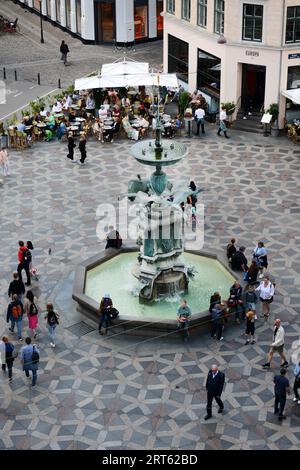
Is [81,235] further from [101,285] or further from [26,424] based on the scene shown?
[26,424]

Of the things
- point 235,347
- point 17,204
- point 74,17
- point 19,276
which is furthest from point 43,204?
point 74,17

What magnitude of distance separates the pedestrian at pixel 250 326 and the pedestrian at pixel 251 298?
0.46 meters

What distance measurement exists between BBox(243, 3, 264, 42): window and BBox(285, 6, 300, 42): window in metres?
1.19

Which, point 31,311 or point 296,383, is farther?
point 31,311

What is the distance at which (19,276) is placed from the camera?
24.8 metres

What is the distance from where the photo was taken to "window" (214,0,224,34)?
3806 centimetres

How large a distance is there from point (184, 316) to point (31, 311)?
4.07 metres

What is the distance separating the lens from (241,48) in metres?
37.7

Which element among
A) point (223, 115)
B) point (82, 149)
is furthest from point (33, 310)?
point (223, 115)

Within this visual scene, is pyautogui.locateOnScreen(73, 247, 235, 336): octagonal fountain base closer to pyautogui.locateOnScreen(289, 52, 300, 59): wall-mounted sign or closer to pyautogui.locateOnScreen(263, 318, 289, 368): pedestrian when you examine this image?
pyautogui.locateOnScreen(263, 318, 289, 368): pedestrian

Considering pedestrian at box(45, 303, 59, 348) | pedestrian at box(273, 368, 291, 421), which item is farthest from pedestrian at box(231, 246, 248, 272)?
pedestrian at box(273, 368, 291, 421)

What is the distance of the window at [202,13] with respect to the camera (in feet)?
129

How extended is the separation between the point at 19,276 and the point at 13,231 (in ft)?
14.9

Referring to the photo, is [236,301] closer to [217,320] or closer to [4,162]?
[217,320]
